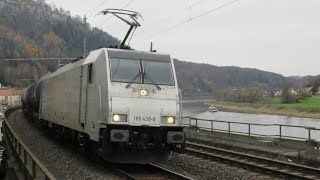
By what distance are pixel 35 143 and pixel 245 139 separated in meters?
9.85

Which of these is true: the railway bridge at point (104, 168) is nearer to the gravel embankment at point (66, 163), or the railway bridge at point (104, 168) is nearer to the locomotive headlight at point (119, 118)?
the gravel embankment at point (66, 163)

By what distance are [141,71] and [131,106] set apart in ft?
4.21

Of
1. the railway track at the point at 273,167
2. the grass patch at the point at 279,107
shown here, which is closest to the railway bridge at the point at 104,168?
the railway track at the point at 273,167

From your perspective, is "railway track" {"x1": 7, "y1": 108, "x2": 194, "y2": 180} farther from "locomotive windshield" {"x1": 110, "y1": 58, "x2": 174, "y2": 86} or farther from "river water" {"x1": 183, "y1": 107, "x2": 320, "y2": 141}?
"river water" {"x1": 183, "y1": 107, "x2": 320, "y2": 141}

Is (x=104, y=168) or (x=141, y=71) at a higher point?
(x=141, y=71)

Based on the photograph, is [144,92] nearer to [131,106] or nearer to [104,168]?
[131,106]

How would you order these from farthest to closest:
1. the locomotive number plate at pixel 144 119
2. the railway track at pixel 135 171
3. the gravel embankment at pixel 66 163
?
the gravel embankment at pixel 66 163, the locomotive number plate at pixel 144 119, the railway track at pixel 135 171

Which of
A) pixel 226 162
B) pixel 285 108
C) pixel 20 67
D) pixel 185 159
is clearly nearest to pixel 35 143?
pixel 185 159

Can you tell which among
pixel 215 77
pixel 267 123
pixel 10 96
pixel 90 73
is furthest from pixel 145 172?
pixel 215 77

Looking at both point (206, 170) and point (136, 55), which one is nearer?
point (136, 55)

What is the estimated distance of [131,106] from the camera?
40.6 feet

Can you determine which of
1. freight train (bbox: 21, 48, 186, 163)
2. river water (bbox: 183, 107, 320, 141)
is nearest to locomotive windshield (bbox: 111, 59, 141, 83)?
freight train (bbox: 21, 48, 186, 163)

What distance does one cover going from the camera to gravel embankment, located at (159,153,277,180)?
12.6m

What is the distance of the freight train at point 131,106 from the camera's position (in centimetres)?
1216
